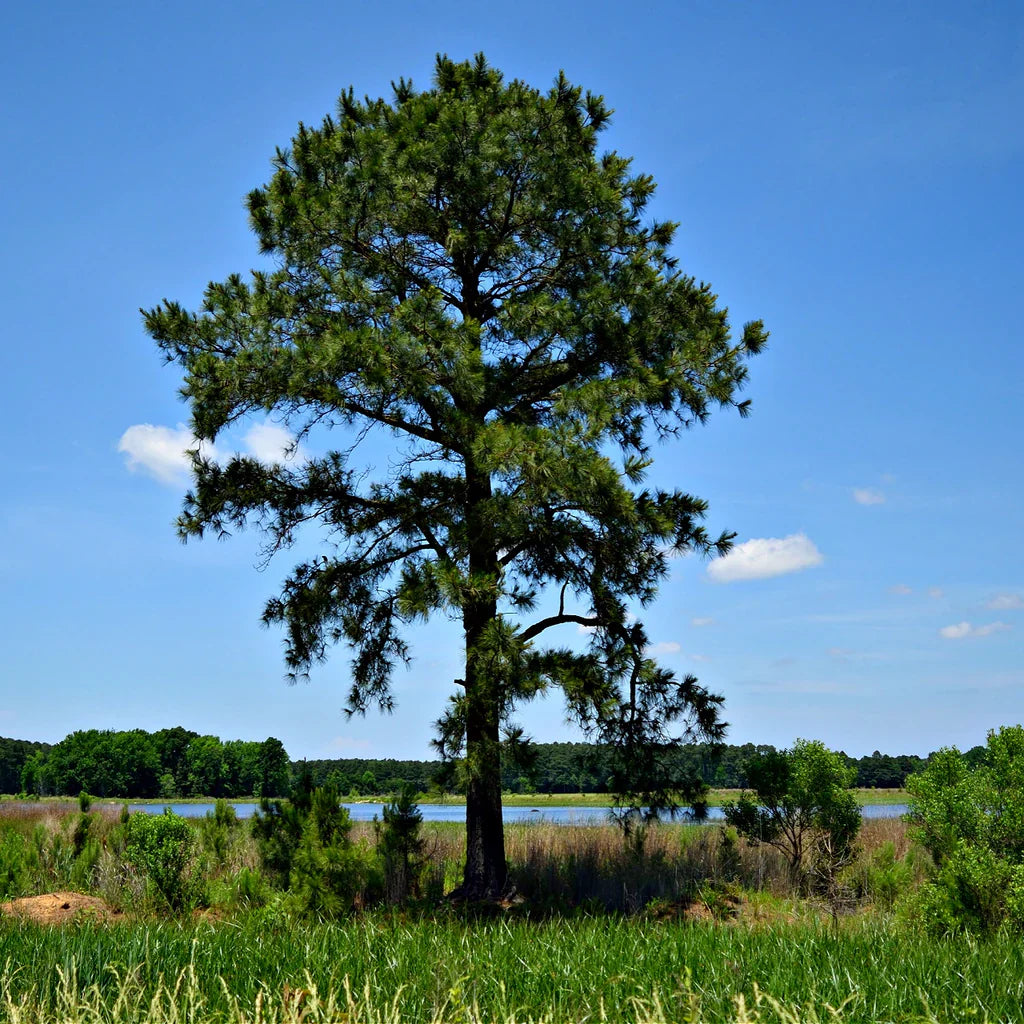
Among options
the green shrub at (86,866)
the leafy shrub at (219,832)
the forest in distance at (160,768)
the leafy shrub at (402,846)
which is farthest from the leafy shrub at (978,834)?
the forest in distance at (160,768)

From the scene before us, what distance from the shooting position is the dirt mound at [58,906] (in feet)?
35.9

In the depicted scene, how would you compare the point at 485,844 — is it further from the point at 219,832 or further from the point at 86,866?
the point at 86,866

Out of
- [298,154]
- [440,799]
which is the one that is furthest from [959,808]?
[298,154]

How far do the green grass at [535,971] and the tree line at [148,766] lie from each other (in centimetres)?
6035

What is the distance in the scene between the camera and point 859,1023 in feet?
14.0

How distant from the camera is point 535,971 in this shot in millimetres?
5125

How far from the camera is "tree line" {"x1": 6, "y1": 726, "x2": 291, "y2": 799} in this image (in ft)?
219

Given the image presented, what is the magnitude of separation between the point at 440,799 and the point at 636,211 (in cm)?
894

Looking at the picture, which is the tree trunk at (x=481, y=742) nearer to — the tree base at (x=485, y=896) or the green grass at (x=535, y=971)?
the tree base at (x=485, y=896)

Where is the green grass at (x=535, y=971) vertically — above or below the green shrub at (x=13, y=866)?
above

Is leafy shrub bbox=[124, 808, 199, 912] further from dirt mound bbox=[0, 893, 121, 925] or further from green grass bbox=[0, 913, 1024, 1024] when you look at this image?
green grass bbox=[0, 913, 1024, 1024]

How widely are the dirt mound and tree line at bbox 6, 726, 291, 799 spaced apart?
174ft

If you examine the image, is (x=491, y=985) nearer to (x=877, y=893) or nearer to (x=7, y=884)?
(x=877, y=893)

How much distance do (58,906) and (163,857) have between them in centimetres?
163
